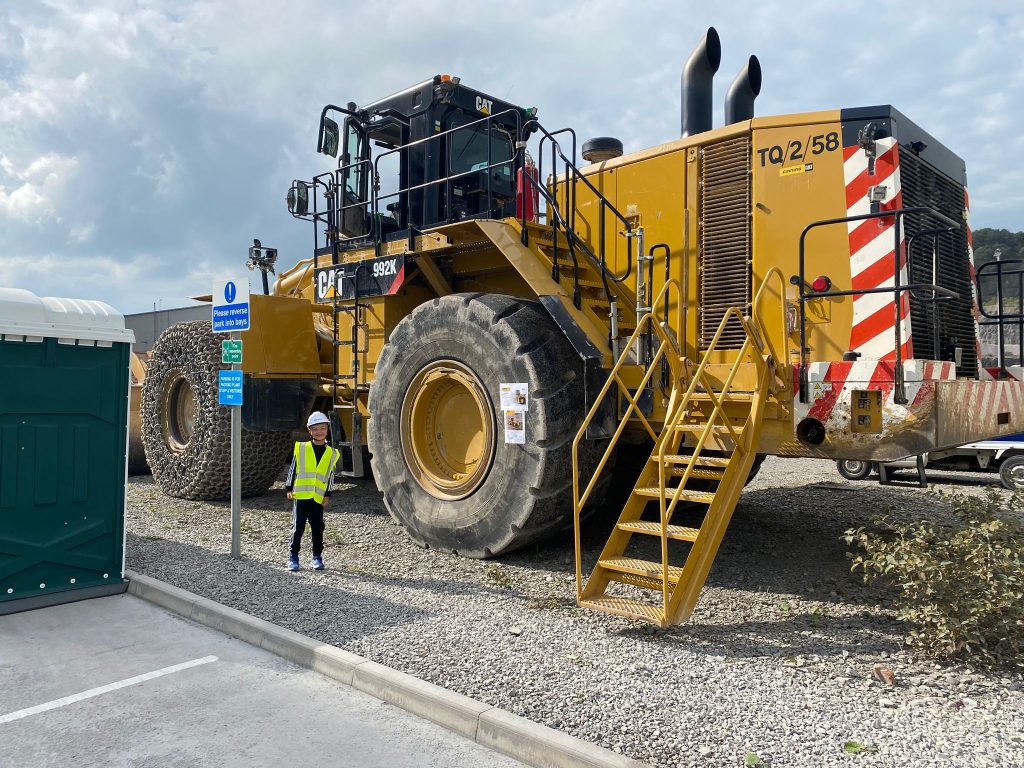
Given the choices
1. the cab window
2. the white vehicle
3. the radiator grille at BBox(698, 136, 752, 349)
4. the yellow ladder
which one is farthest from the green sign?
the white vehicle

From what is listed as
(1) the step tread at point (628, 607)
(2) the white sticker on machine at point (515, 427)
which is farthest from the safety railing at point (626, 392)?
(2) the white sticker on machine at point (515, 427)

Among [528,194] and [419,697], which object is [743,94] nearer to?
[528,194]

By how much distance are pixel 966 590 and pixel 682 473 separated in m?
1.73

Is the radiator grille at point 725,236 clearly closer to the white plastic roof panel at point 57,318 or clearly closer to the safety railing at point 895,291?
the safety railing at point 895,291

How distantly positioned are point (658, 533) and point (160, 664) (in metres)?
3.01

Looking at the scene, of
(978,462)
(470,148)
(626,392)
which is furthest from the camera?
(978,462)

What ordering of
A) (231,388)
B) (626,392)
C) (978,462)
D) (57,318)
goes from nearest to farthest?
1. (626,392)
2. (57,318)
3. (231,388)
4. (978,462)

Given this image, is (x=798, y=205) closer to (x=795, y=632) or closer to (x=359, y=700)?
(x=795, y=632)

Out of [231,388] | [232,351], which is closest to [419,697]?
[231,388]

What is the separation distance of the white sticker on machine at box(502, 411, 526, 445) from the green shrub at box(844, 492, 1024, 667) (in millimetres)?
2488

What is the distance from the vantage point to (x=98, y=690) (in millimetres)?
4137

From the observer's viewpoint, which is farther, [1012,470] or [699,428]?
[1012,470]

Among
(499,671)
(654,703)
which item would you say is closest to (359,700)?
(499,671)

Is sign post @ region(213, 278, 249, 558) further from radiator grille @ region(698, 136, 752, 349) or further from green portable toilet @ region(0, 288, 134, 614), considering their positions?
radiator grille @ region(698, 136, 752, 349)
